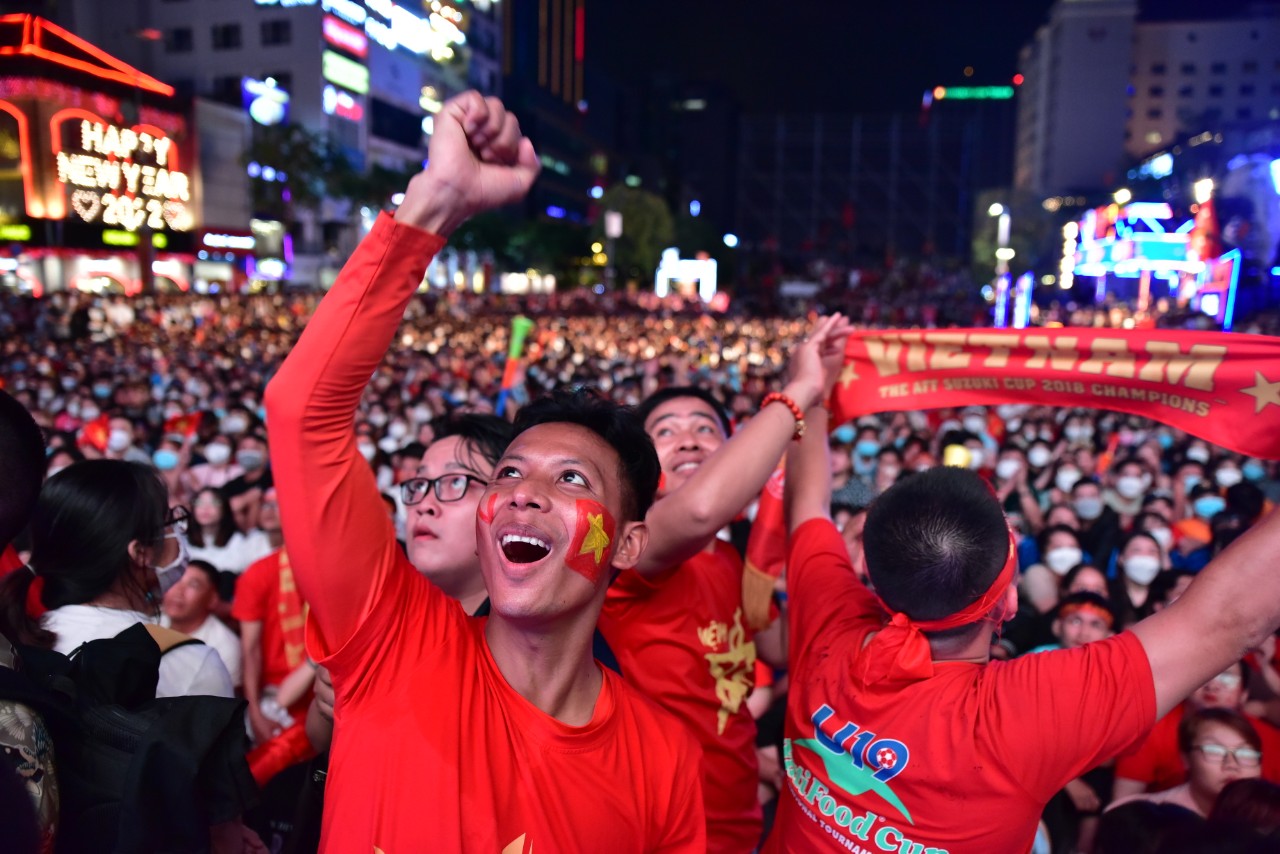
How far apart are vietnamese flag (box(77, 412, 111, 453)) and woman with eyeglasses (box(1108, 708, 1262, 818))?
741 centimetres

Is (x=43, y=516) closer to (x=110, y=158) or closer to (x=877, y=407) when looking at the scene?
(x=877, y=407)

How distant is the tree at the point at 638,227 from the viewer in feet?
163

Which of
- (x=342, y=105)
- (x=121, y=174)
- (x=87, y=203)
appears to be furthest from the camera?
(x=342, y=105)

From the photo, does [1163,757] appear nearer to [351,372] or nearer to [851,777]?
[851,777]

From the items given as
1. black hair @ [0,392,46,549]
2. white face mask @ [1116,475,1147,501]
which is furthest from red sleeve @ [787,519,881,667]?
white face mask @ [1116,475,1147,501]

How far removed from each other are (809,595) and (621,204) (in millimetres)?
49042

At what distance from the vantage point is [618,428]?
1.90 metres

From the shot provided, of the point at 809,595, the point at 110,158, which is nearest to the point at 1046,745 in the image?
the point at 809,595

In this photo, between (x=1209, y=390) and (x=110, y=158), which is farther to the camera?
(x=110, y=158)

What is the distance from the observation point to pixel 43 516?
2338mm

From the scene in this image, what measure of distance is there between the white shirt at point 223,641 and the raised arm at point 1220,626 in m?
3.47

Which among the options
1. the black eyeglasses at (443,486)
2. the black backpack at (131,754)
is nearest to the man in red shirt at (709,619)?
the black eyeglasses at (443,486)

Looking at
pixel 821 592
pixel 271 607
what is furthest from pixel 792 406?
pixel 271 607

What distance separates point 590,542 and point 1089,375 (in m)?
1.73
